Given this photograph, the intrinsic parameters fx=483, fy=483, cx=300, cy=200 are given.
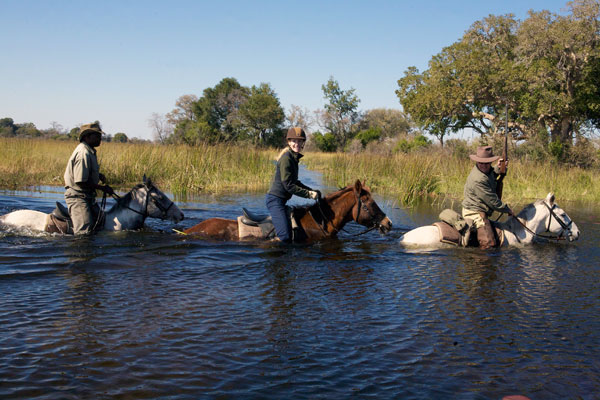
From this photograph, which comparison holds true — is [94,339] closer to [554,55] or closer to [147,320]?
[147,320]

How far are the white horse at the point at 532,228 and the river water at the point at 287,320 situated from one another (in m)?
0.37

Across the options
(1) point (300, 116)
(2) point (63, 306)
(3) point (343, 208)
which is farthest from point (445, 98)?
(1) point (300, 116)

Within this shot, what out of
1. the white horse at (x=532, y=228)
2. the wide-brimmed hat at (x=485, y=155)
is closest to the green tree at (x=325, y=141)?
the white horse at (x=532, y=228)

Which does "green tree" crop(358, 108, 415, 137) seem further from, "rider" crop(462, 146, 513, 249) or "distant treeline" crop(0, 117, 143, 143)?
"rider" crop(462, 146, 513, 249)

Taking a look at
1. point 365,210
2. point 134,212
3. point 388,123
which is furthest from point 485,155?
point 388,123

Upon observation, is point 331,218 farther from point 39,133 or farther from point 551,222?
point 39,133

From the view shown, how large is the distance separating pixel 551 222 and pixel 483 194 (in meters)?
1.69

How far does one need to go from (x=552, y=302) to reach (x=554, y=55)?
26.3 meters

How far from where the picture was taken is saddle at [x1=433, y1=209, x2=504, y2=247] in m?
9.13

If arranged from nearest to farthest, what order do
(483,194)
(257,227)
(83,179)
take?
(83,179) < (257,227) < (483,194)

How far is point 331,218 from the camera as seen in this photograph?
8953 millimetres

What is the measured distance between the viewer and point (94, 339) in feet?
15.8

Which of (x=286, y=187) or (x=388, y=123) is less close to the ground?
(x=388, y=123)

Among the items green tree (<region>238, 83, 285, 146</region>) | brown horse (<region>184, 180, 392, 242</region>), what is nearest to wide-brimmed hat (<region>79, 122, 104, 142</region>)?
brown horse (<region>184, 180, 392, 242</region>)
